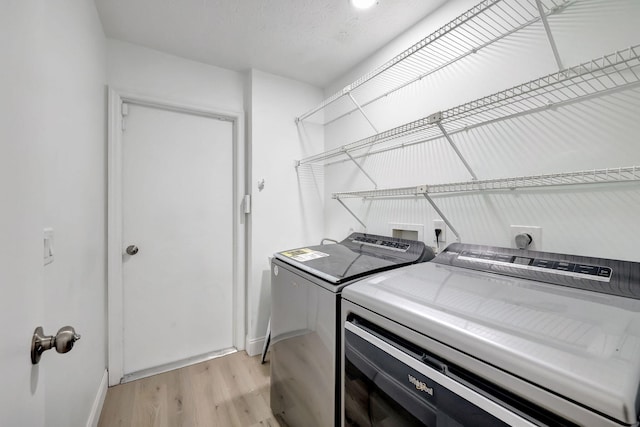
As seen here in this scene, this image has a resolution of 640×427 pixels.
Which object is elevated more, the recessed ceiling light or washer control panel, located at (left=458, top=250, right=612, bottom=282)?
the recessed ceiling light

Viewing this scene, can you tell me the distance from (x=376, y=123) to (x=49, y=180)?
1.85m

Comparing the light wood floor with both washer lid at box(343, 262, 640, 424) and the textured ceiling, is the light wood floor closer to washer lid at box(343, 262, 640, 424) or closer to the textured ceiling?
washer lid at box(343, 262, 640, 424)

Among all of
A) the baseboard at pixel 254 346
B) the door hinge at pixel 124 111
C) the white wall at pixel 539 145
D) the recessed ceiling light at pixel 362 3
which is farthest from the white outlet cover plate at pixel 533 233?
the door hinge at pixel 124 111

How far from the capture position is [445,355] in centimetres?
68

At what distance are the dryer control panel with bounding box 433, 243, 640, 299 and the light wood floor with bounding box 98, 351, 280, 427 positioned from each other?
1.50m

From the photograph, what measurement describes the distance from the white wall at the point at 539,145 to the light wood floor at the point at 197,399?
5.22 feet

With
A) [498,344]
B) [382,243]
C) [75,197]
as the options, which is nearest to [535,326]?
[498,344]

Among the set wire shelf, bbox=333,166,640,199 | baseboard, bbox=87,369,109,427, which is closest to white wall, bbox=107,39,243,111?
wire shelf, bbox=333,166,640,199

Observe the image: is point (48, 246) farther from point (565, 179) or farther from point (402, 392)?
point (565, 179)

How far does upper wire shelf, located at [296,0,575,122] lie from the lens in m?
1.10

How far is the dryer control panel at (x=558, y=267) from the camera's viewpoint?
84 cm

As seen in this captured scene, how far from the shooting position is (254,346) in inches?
88.7

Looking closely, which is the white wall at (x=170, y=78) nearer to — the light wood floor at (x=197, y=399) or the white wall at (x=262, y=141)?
the white wall at (x=262, y=141)

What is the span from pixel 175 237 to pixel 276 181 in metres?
0.95
